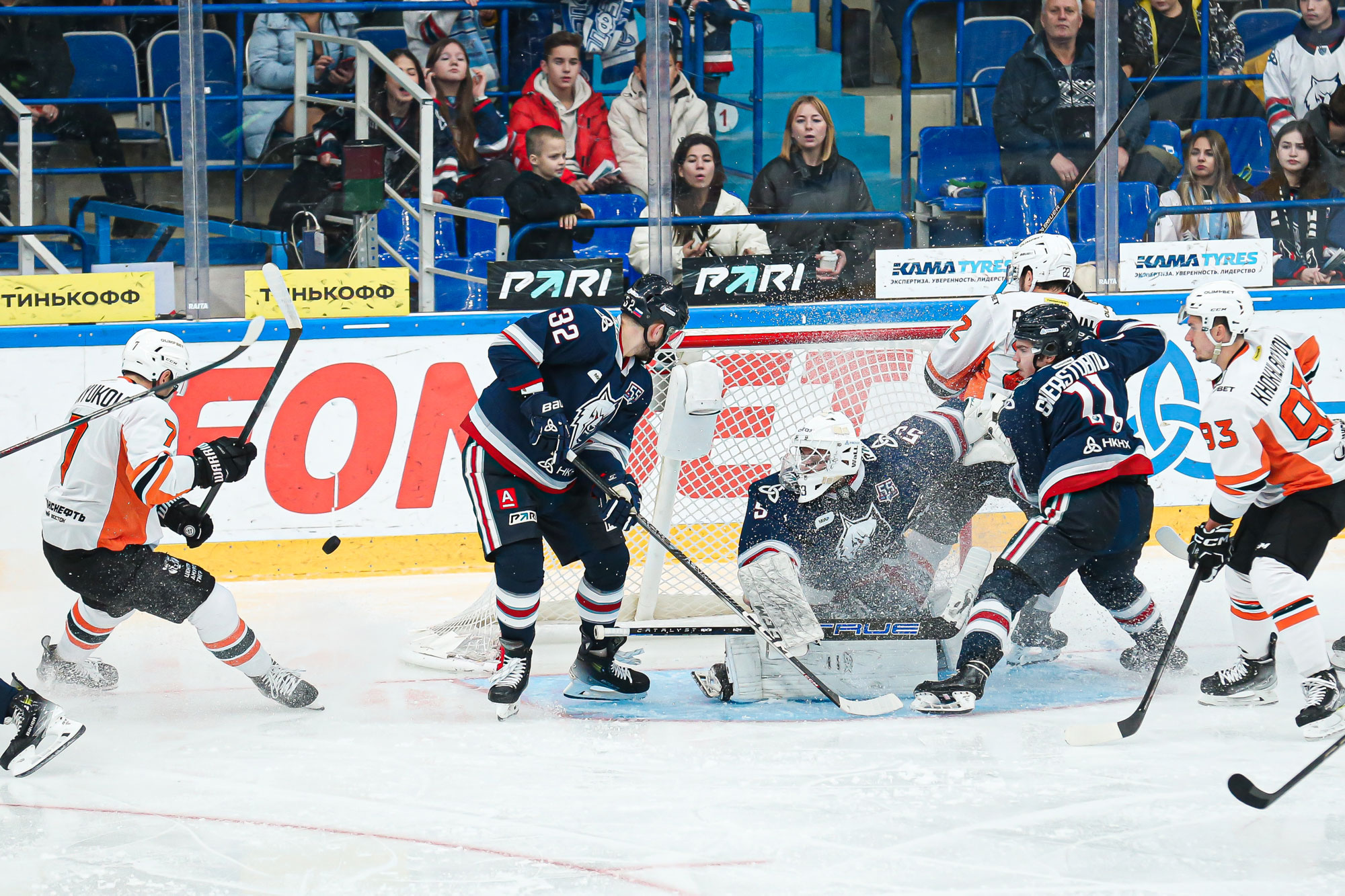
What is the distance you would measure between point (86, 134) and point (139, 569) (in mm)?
2423

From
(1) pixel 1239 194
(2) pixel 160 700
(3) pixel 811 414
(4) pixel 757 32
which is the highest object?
(4) pixel 757 32

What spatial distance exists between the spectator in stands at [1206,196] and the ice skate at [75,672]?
12.8 ft

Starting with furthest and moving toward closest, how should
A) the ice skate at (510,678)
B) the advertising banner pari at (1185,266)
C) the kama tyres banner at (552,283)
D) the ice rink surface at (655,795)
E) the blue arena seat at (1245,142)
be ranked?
the blue arena seat at (1245,142) → the advertising banner pari at (1185,266) → the kama tyres banner at (552,283) → the ice skate at (510,678) → the ice rink surface at (655,795)

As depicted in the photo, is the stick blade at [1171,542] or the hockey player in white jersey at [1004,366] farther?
the hockey player in white jersey at [1004,366]

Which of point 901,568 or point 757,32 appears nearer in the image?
point 901,568

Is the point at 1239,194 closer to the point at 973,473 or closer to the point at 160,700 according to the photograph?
the point at 973,473

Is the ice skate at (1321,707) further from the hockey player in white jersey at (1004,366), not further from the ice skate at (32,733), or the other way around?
the ice skate at (32,733)

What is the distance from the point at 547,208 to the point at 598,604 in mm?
1964

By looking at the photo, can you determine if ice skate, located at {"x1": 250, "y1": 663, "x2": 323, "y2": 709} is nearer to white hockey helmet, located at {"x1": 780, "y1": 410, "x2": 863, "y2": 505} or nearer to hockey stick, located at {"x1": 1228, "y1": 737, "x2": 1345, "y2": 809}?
white hockey helmet, located at {"x1": 780, "y1": 410, "x2": 863, "y2": 505}

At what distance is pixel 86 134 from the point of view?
5473 millimetres

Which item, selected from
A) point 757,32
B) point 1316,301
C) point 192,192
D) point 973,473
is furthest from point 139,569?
point 1316,301

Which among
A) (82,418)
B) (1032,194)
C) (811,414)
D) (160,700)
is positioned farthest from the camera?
(1032,194)

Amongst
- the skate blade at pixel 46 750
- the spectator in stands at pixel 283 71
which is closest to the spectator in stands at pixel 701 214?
the spectator in stands at pixel 283 71

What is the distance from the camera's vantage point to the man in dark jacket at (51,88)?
17.7 ft
